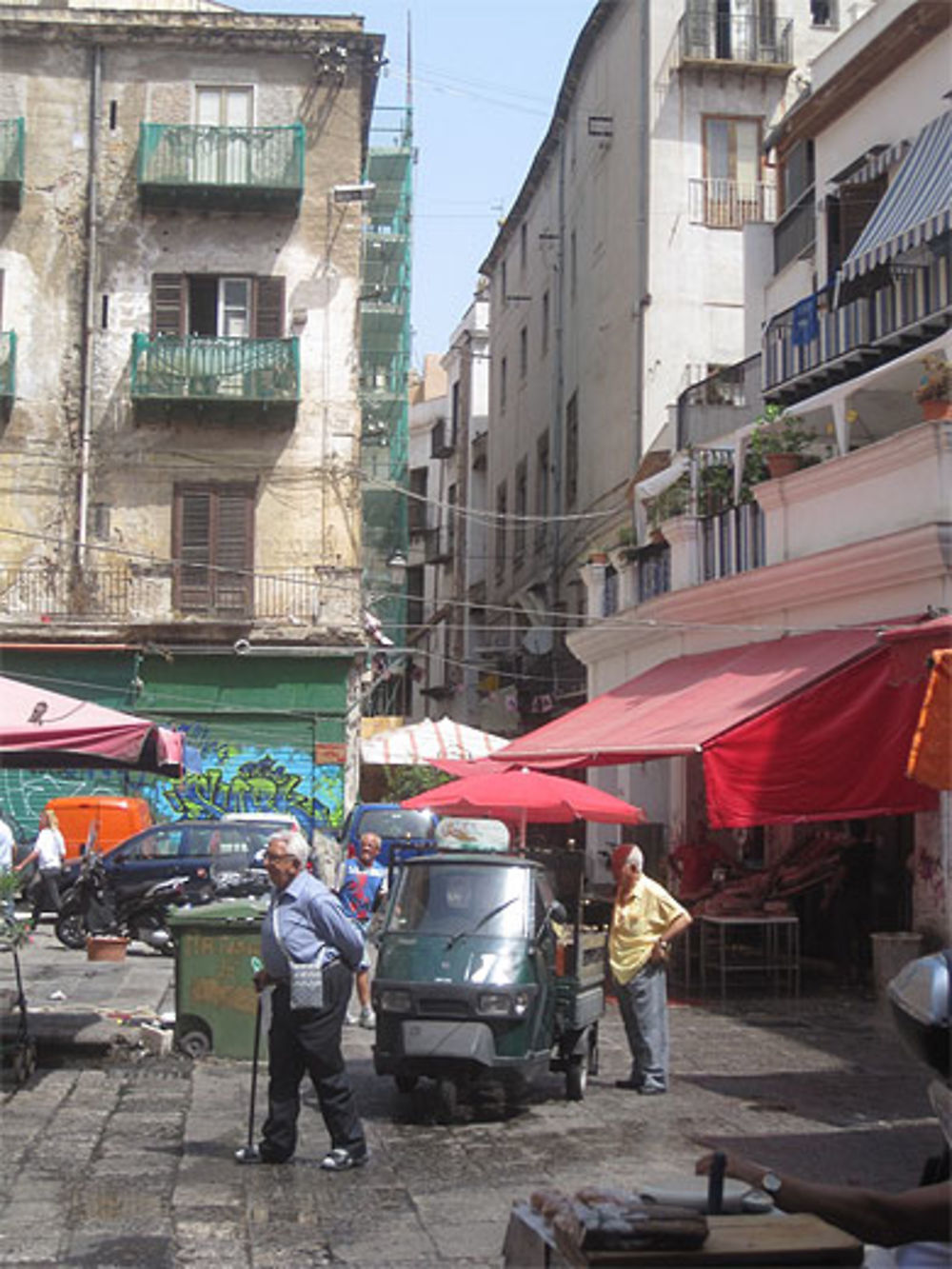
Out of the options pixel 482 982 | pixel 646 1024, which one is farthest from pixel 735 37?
pixel 482 982

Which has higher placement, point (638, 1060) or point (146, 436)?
point (146, 436)

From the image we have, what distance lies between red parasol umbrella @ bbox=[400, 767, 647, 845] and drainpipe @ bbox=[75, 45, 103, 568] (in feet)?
46.9

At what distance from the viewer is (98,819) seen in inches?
1050

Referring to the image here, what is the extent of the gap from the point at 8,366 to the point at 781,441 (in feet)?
53.5

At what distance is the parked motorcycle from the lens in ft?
69.8

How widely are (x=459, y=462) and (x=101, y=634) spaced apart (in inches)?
969

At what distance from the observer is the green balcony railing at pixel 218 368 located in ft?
96.6

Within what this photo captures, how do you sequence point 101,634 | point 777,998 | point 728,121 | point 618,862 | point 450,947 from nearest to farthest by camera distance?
point 450,947
point 618,862
point 777,998
point 101,634
point 728,121

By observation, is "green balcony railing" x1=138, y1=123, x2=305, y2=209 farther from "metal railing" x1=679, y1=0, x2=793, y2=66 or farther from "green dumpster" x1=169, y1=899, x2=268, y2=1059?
"green dumpster" x1=169, y1=899, x2=268, y2=1059

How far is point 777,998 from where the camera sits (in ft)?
54.2

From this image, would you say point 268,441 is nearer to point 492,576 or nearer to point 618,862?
point 492,576

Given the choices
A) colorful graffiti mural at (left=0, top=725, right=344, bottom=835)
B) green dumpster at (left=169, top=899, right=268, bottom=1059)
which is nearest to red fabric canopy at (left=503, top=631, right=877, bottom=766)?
green dumpster at (left=169, top=899, right=268, bottom=1059)

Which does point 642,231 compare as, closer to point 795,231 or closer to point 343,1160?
point 795,231

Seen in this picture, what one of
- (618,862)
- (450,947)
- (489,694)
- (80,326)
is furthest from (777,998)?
(489,694)
